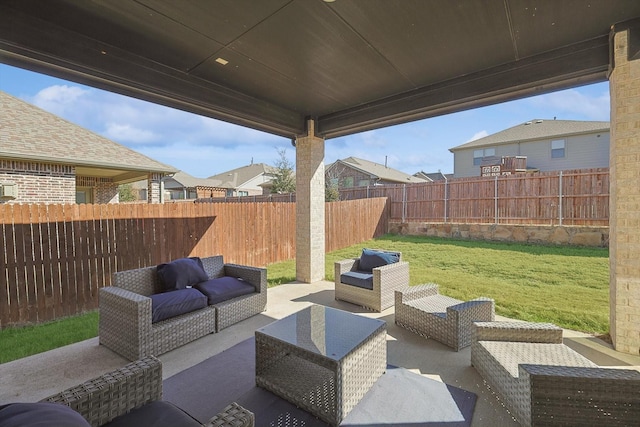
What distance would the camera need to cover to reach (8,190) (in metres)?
6.29

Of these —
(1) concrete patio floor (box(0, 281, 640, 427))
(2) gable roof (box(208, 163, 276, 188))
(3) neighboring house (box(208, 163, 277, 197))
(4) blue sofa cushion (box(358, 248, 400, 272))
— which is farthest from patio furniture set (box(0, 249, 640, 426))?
(2) gable roof (box(208, 163, 276, 188))

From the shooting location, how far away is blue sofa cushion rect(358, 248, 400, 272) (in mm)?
4867

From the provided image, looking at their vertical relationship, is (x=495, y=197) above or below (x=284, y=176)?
below

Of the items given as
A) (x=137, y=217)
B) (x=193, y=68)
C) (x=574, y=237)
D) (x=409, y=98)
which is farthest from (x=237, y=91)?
(x=574, y=237)

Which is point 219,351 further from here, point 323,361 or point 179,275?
point 323,361

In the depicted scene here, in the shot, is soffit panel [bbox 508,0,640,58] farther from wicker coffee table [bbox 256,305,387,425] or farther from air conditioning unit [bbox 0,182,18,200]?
air conditioning unit [bbox 0,182,18,200]

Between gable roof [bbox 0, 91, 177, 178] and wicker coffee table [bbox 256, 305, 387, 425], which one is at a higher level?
gable roof [bbox 0, 91, 177, 178]

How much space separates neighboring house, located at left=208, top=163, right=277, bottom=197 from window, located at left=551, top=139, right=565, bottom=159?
19499 millimetres

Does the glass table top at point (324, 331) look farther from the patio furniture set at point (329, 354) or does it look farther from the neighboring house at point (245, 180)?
the neighboring house at point (245, 180)

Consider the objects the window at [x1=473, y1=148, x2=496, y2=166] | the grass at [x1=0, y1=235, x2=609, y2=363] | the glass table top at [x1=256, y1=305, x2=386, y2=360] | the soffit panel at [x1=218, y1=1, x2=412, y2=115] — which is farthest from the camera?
the window at [x1=473, y1=148, x2=496, y2=166]

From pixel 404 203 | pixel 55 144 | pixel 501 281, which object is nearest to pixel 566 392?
pixel 501 281

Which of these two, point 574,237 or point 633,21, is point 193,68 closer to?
point 633,21

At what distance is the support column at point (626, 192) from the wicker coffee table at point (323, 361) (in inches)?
102

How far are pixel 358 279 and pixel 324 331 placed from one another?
2005 millimetres
